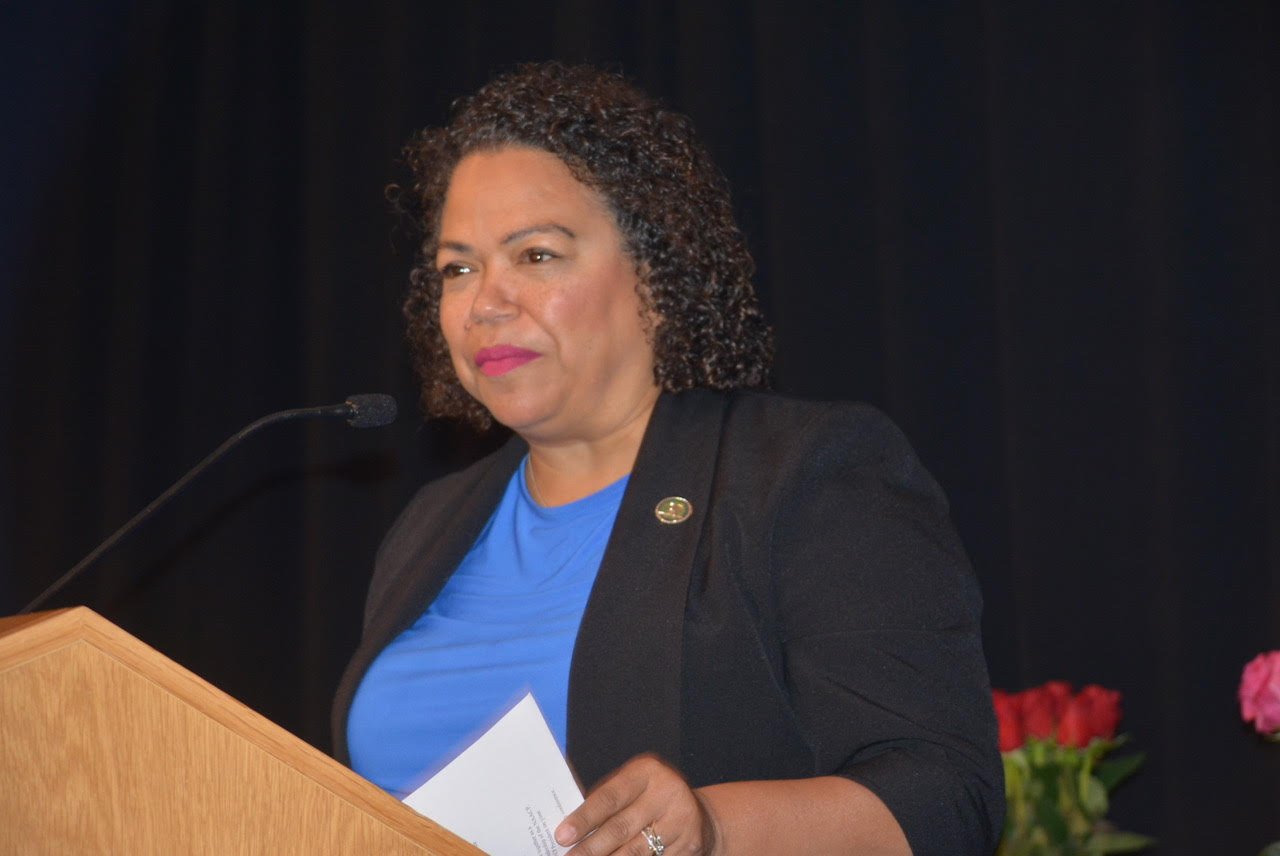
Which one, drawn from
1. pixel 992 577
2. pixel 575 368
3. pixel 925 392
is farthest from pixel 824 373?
pixel 575 368

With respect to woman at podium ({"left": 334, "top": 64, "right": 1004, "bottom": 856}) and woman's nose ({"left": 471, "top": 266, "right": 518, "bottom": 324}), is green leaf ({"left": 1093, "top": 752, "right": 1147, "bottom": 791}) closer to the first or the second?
woman at podium ({"left": 334, "top": 64, "right": 1004, "bottom": 856})

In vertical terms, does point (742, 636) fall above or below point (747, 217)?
below

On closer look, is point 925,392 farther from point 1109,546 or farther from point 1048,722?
point 1048,722

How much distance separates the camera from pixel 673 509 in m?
1.57

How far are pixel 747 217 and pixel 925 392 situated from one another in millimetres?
567

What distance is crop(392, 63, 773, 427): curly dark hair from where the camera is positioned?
1860 mm

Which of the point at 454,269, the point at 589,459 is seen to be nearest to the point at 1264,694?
the point at 589,459

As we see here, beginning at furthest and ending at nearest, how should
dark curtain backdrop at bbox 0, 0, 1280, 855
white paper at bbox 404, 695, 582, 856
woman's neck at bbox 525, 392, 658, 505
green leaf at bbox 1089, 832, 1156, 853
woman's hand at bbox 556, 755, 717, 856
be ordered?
1. dark curtain backdrop at bbox 0, 0, 1280, 855
2. woman's neck at bbox 525, 392, 658, 505
3. green leaf at bbox 1089, 832, 1156, 853
4. white paper at bbox 404, 695, 582, 856
5. woman's hand at bbox 556, 755, 717, 856

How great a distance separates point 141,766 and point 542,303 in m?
0.99

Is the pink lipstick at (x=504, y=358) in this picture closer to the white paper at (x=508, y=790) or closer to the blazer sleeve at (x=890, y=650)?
the blazer sleeve at (x=890, y=650)

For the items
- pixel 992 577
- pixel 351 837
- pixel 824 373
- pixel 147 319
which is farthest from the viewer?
pixel 147 319

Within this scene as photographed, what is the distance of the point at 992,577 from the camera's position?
8.77 feet

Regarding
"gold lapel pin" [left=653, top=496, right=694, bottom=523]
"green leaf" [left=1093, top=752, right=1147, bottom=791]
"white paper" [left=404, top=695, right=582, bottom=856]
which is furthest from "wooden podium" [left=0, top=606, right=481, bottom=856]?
"green leaf" [left=1093, top=752, right=1147, bottom=791]

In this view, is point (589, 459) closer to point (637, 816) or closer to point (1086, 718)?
point (1086, 718)
